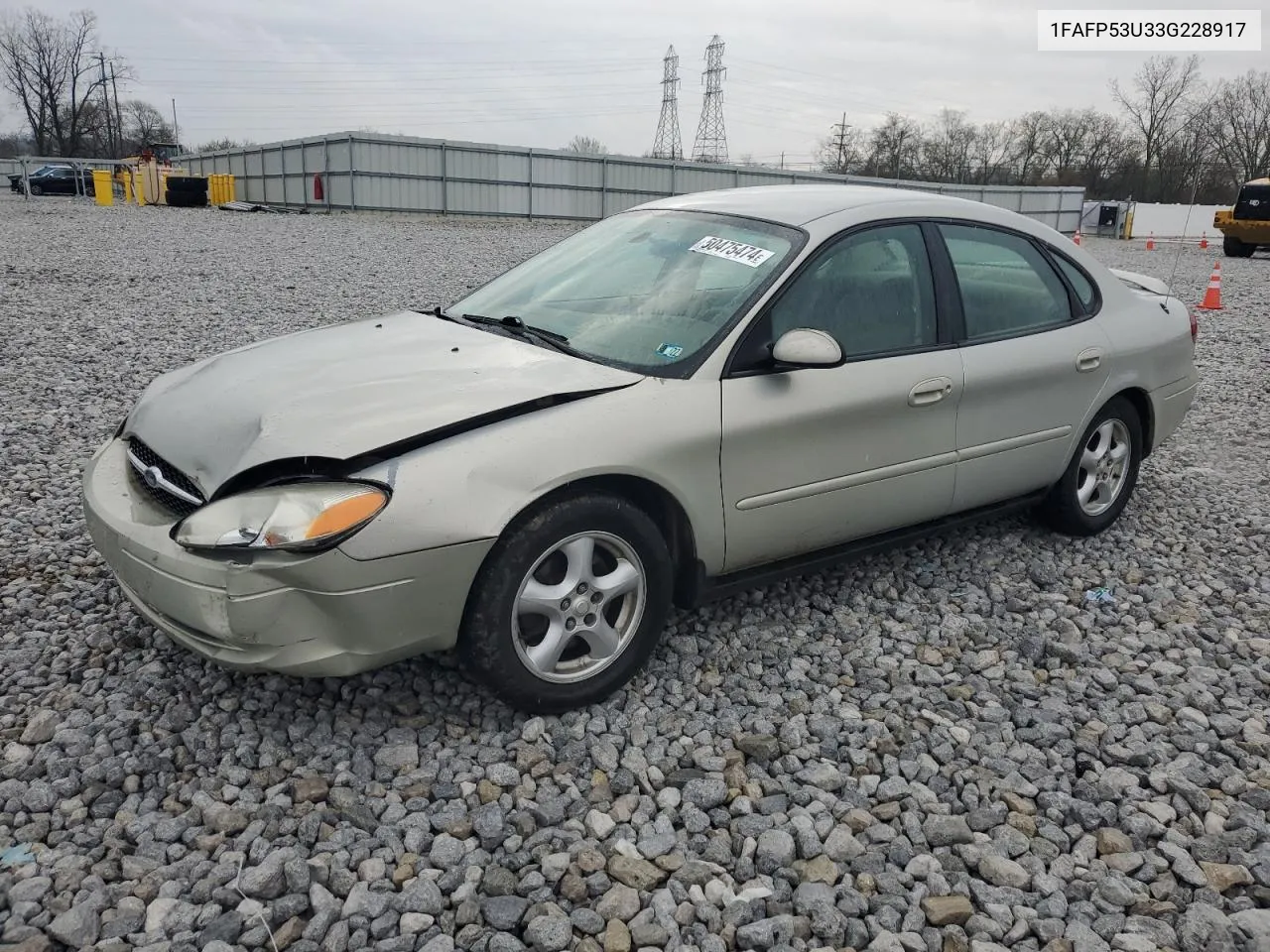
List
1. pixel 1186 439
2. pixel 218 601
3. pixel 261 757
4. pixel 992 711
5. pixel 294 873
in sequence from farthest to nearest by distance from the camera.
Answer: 1. pixel 1186 439
2. pixel 992 711
3. pixel 261 757
4. pixel 218 601
5. pixel 294 873

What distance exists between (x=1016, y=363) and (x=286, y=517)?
2.86m

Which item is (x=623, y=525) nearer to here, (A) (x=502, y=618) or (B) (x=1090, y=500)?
(A) (x=502, y=618)

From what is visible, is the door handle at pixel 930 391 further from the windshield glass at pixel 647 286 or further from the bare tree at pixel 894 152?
the bare tree at pixel 894 152

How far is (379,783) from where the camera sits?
105 inches

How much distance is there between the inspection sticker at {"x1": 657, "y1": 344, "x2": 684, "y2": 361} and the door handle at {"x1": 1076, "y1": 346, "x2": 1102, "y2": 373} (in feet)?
6.58

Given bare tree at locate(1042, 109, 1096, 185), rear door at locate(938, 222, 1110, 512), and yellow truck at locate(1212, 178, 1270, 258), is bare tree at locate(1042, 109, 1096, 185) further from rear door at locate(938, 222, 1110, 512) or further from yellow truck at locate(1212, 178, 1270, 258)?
rear door at locate(938, 222, 1110, 512)

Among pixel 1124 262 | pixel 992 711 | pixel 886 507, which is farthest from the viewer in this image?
pixel 1124 262

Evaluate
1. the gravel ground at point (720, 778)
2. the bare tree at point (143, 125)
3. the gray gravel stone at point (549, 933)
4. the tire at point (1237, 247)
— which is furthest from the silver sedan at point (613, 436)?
the bare tree at point (143, 125)

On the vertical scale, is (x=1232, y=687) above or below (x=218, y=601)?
below

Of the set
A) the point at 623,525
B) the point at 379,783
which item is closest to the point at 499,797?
the point at 379,783

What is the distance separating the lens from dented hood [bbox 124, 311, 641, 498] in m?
2.71

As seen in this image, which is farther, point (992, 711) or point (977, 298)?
point (977, 298)

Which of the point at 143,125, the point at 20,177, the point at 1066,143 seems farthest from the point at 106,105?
the point at 1066,143

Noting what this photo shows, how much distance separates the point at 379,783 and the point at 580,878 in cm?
66
